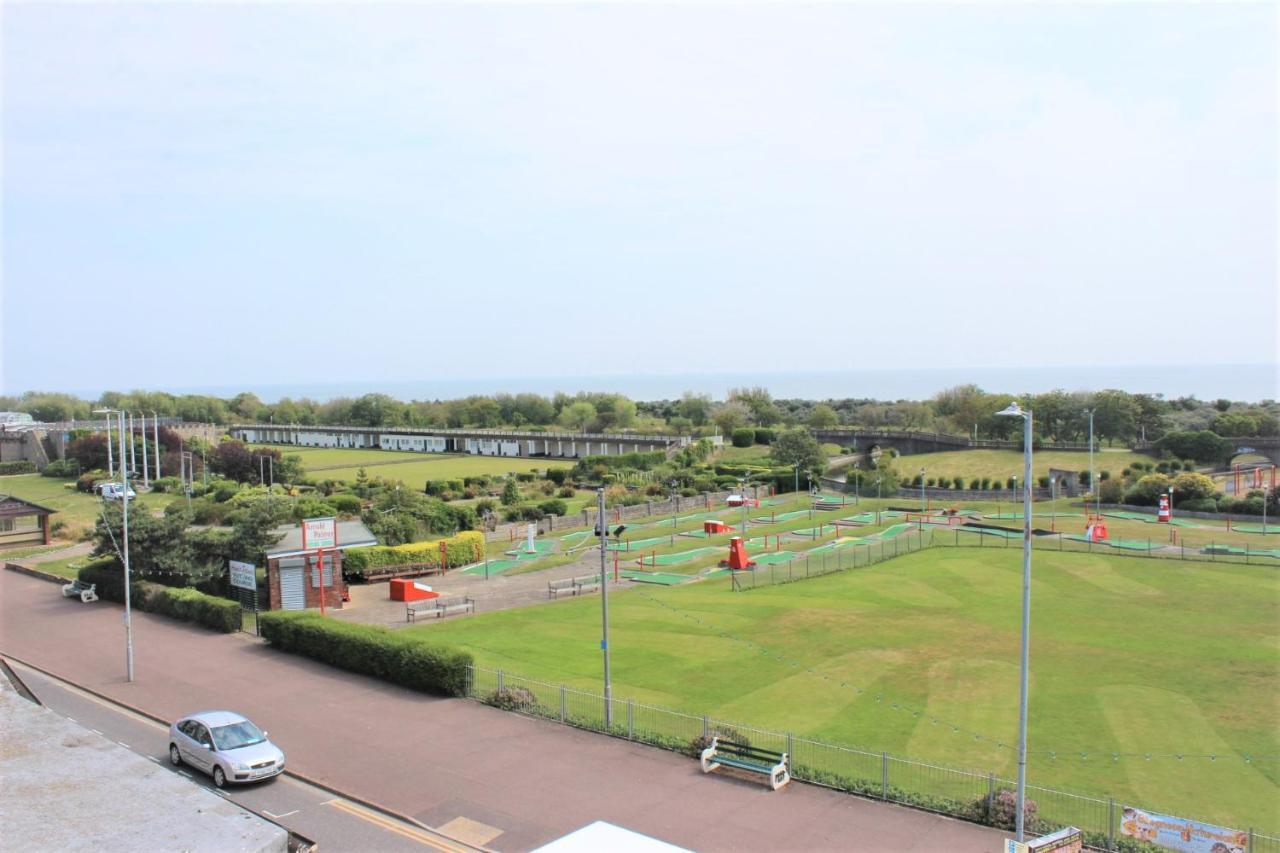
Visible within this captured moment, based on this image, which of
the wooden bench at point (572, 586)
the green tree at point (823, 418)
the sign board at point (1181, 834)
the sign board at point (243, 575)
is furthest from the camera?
the green tree at point (823, 418)

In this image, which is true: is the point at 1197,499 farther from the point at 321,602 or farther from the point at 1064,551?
the point at 321,602

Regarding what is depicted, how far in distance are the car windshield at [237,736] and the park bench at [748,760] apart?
975cm

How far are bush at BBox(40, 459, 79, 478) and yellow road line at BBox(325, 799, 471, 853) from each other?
87154 mm

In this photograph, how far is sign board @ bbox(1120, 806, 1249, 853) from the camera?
15.5m

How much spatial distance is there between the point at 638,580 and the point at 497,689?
1985cm

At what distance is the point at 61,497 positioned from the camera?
77.5 meters

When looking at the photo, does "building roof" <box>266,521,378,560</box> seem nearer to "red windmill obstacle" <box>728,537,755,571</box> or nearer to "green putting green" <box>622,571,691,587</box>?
"green putting green" <box>622,571,691,587</box>

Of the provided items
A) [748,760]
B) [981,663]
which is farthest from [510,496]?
[748,760]

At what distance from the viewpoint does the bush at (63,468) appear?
90.2 meters

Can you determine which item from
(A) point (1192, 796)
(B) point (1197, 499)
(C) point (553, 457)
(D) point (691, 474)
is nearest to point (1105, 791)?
(A) point (1192, 796)

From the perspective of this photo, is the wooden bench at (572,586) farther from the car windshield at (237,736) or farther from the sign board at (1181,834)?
the sign board at (1181,834)

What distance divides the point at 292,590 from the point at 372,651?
12.1 m

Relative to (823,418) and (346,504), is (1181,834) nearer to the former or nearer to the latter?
(346,504)

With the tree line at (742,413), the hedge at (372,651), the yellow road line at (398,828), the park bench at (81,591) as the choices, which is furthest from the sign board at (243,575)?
the tree line at (742,413)
